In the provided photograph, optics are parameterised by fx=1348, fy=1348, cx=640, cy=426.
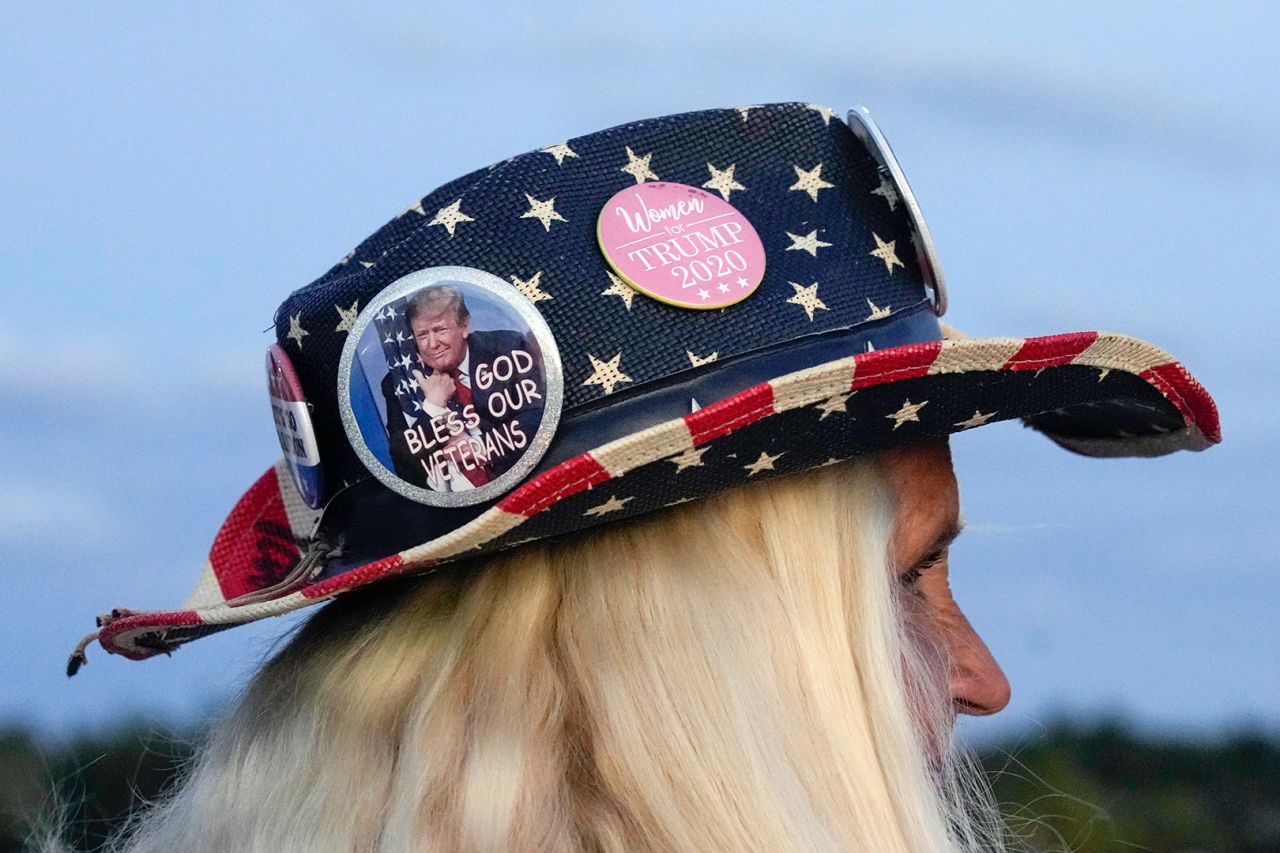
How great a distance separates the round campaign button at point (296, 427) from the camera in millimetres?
1575

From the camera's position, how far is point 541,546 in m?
1.54

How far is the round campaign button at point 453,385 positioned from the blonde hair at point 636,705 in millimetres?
178

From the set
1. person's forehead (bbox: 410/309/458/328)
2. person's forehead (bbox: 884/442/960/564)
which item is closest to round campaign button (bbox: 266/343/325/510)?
person's forehead (bbox: 410/309/458/328)

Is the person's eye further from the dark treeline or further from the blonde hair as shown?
the dark treeline

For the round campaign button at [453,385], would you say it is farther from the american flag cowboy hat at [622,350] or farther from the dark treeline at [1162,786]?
the dark treeline at [1162,786]

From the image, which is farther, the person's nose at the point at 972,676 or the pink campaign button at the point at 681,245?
the person's nose at the point at 972,676

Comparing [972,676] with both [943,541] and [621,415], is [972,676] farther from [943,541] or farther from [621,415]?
[621,415]

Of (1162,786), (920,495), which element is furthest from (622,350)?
(1162,786)

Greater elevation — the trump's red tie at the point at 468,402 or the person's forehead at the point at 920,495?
the trump's red tie at the point at 468,402

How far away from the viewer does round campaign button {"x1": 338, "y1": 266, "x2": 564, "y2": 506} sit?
1.38 meters

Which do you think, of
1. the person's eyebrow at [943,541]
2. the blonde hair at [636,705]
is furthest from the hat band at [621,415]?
the person's eyebrow at [943,541]

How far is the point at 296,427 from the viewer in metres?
1.59

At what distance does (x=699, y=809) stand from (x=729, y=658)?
161mm

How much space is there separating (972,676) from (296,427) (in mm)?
900
